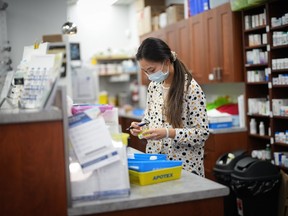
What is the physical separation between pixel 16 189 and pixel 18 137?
7.7 inches

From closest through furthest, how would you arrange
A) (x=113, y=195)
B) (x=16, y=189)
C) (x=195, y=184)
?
(x=16, y=189) → (x=113, y=195) → (x=195, y=184)

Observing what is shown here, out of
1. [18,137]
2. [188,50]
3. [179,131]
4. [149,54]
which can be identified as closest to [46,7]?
[188,50]

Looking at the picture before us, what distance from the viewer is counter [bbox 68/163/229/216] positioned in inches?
60.4

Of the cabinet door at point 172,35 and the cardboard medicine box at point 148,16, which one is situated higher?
the cardboard medicine box at point 148,16

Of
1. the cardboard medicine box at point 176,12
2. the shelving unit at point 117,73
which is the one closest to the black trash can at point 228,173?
the cardboard medicine box at point 176,12

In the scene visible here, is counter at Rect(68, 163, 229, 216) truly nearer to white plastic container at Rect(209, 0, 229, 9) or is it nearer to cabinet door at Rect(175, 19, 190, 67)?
white plastic container at Rect(209, 0, 229, 9)

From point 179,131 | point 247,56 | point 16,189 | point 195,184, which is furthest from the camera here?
point 247,56

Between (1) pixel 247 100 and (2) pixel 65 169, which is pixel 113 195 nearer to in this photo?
(2) pixel 65 169

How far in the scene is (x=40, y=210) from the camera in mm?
1482

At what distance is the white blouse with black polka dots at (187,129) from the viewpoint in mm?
2236

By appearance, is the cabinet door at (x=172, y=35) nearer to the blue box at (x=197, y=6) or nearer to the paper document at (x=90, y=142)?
the blue box at (x=197, y=6)

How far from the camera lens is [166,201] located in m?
1.60

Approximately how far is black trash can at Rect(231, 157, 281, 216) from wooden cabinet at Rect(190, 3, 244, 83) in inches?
46.9

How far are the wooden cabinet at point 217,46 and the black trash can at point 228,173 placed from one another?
93 cm
